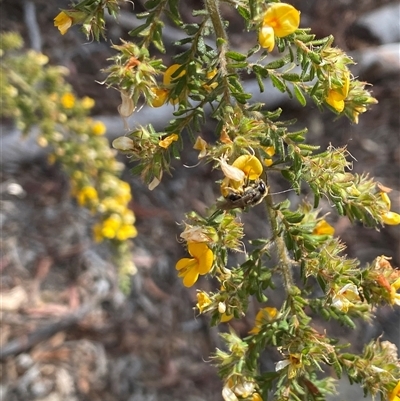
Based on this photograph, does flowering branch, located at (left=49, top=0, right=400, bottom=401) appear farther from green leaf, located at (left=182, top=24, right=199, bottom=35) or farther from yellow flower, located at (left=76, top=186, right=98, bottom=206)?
yellow flower, located at (left=76, top=186, right=98, bottom=206)

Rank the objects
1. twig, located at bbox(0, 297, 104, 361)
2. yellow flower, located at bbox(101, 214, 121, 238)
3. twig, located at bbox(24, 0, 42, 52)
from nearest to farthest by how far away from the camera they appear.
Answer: yellow flower, located at bbox(101, 214, 121, 238)
twig, located at bbox(0, 297, 104, 361)
twig, located at bbox(24, 0, 42, 52)

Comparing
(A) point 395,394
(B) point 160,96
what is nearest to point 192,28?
(B) point 160,96

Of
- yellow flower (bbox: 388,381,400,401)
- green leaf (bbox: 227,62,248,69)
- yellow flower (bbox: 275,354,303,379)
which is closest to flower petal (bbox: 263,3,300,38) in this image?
green leaf (bbox: 227,62,248,69)

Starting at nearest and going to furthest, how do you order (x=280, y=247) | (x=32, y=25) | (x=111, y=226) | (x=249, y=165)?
1. (x=249, y=165)
2. (x=280, y=247)
3. (x=111, y=226)
4. (x=32, y=25)

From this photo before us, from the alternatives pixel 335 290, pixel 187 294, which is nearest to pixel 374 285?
pixel 335 290

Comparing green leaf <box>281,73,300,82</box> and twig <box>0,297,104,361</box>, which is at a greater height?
green leaf <box>281,73,300,82</box>

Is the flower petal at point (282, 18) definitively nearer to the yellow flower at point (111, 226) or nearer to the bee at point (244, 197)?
the bee at point (244, 197)

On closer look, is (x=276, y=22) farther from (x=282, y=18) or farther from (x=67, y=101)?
(x=67, y=101)
